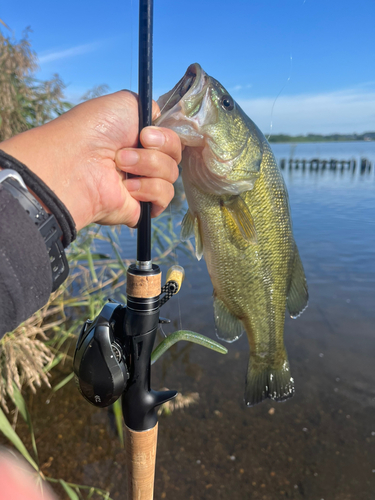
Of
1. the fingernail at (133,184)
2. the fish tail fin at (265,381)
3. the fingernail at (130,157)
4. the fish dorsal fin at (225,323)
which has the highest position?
the fingernail at (130,157)

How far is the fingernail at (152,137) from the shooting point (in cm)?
146

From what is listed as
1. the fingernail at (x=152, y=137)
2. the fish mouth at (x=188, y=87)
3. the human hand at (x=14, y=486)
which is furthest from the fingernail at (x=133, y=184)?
the human hand at (x=14, y=486)

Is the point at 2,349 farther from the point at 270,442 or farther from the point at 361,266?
the point at 361,266

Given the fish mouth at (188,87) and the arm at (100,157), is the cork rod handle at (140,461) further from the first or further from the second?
the fish mouth at (188,87)

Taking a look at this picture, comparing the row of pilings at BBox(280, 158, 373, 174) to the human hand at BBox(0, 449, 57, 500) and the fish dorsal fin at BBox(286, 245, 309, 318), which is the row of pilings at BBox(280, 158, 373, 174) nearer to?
the fish dorsal fin at BBox(286, 245, 309, 318)

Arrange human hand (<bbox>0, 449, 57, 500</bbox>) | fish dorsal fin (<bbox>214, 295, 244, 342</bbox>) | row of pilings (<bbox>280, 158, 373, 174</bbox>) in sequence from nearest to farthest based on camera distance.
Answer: human hand (<bbox>0, 449, 57, 500</bbox>) < fish dorsal fin (<bbox>214, 295, 244, 342</bbox>) < row of pilings (<bbox>280, 158, 373, 174</bbox>)

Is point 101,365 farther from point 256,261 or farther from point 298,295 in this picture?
point 298,295

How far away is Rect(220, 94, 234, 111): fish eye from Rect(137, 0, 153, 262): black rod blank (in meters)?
0.44

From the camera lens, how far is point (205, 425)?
3514 mm

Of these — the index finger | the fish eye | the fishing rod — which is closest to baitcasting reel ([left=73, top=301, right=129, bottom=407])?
the fishing rod

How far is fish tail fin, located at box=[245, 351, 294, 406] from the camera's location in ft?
7.07

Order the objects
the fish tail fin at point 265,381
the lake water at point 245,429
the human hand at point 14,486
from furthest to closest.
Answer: the lake water at point 245,429
the fish tail fin at point 265,381
the human hand at point 14,486

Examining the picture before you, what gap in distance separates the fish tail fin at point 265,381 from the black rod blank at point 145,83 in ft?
3.47

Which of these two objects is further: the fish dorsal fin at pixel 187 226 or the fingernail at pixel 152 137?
the fish dorsal fin at pixel 187 226
